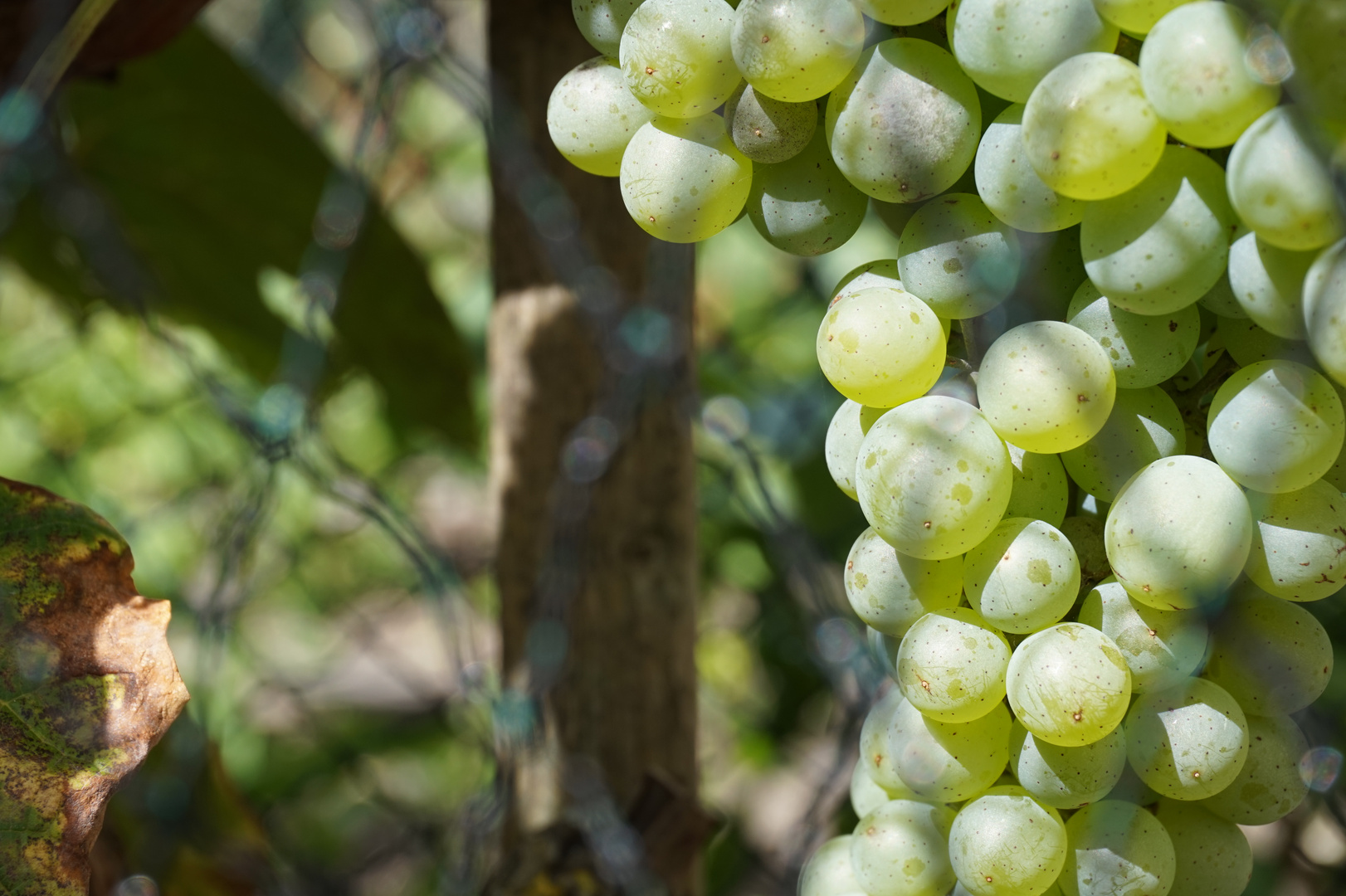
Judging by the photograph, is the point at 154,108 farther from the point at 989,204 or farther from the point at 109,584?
the point at 989,204

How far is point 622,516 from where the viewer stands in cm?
70

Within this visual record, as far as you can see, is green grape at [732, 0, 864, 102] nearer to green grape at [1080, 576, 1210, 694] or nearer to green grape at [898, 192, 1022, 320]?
green grape at [898, 192, 1022, 320]

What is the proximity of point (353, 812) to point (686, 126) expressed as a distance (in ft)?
4.08

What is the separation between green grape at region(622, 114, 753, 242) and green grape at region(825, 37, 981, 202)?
0.04m

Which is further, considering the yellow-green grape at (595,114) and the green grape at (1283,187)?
the yellow-green grape at (595,114)

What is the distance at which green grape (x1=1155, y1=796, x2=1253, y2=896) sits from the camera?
36cm

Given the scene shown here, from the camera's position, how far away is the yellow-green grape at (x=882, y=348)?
0.32 metres

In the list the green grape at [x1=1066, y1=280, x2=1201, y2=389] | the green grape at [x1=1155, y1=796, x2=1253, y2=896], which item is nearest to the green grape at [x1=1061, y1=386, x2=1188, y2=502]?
the green grape at [x1=1066, y1=280, x2=1201, y2=389]

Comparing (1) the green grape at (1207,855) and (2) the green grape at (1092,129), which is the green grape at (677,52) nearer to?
(2) the green grape at (1092,129)

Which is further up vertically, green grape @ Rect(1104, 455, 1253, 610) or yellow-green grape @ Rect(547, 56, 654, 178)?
yellow-green grape @ Rect(547, 56, 654, 178)

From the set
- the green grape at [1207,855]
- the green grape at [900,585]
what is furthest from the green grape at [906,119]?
the green grape at [1207,855]

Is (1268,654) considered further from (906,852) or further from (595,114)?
(595,114)

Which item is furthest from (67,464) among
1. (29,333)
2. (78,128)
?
(78,128)

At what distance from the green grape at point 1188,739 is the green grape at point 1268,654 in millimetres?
12
